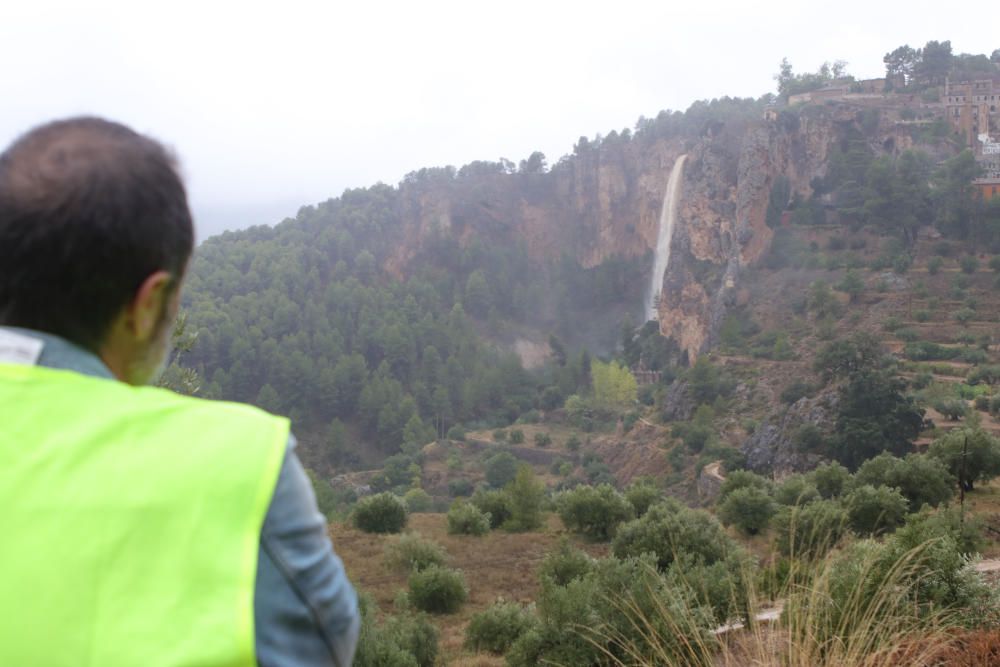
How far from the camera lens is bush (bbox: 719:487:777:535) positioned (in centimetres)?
1432

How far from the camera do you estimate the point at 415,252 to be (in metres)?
70.3

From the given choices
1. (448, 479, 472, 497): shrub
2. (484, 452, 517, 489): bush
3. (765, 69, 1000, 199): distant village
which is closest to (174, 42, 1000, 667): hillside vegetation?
(448, 479, 472, 497): shrub

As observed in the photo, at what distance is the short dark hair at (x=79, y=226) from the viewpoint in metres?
0.96

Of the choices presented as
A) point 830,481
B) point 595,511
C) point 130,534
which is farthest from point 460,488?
point 130,534

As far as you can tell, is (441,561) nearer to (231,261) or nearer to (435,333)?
(435,333)

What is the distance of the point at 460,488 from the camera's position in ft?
121

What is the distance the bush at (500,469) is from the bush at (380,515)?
20670mm

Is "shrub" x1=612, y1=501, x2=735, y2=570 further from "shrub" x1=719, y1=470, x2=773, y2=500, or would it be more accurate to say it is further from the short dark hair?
the short dark hair

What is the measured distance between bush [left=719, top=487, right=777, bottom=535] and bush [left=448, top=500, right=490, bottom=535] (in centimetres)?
385

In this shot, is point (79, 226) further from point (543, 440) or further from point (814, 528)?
point (543, 440)

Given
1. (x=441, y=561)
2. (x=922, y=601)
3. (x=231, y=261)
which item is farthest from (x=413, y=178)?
(x=922, y=601)

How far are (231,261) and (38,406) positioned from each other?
66.5 metres

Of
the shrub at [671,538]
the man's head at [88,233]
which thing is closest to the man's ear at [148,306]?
the man's head at [88,233]

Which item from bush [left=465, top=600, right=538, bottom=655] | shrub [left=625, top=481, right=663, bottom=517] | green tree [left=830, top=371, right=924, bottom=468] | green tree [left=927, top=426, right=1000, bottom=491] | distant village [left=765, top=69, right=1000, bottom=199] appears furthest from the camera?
distant village [left=765, top=69, right=1000, bottom=199]
